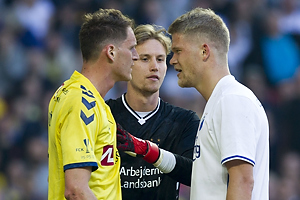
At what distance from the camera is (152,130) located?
→ 453cm

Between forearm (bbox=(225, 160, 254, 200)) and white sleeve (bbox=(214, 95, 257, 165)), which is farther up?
white sleeve (bbox=(214, 95, 257, 165))

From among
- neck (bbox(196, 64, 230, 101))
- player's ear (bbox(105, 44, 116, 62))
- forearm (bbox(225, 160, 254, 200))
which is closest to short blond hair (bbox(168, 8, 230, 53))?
neck (bbox(196, 64, 230, 101))

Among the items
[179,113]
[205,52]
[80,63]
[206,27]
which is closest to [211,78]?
[205,52]

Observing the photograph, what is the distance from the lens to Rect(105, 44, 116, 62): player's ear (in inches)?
141

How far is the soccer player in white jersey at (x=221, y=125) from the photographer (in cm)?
304

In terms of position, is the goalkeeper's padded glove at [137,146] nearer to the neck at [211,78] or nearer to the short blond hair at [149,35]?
the neck at [211,78]

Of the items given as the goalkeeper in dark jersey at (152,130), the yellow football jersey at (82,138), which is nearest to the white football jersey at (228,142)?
the yellow football jersey at (82,138)

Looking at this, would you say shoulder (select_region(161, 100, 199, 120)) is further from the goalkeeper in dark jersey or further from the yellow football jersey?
the yellow football jersey

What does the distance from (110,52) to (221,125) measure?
101 centimetres

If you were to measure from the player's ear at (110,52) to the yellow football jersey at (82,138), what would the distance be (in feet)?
0.83

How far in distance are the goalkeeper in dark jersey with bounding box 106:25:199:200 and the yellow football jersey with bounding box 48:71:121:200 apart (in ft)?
2.23

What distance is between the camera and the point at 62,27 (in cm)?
937

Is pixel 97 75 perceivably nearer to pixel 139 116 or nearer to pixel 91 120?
pixel 91 120

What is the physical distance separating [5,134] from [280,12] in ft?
18.2
